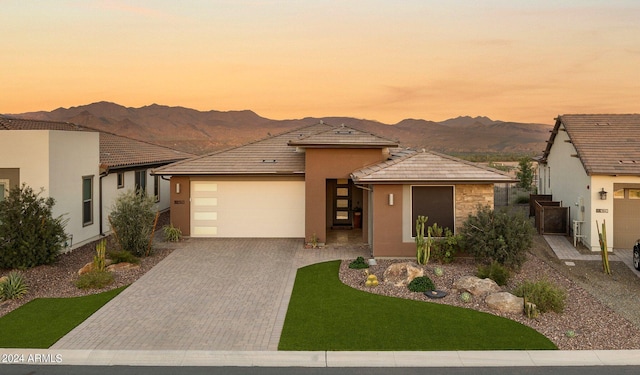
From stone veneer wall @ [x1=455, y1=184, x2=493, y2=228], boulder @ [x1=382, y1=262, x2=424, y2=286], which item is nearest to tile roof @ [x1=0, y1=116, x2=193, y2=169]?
boulder @ [x1=382, y1=262, x2=424, y2=286]

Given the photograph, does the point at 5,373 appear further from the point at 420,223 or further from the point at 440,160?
the point at 440,160

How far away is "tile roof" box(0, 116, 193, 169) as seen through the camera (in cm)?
1895

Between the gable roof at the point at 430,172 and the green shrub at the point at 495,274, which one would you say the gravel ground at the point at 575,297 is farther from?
the gable roof at the point at 430,172

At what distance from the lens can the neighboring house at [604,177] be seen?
1527 cm

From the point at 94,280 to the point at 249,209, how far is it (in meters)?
7.60

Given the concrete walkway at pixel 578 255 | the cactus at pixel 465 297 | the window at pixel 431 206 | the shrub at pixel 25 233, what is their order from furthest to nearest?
the window at pixel 431 206, the concrete walkway at pixel 578 255, the shrub at pixel 25 233, the cactus at pixel 465 297

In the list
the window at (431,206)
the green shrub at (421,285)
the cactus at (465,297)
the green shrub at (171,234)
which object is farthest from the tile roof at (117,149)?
the cactus at (465,297)

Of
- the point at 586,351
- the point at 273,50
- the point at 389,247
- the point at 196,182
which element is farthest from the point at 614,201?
the point at 273,50

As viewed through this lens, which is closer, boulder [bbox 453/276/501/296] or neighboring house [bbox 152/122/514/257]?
boulder [bbox 453/276/501/296]

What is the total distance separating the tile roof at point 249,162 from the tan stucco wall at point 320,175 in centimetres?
102

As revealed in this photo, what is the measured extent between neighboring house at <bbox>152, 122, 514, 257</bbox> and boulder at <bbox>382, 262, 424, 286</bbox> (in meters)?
2.67

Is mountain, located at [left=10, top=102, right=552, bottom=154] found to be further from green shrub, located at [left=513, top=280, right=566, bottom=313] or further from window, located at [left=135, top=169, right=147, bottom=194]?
green shrub, located at [left=513, top=280, right=566, bottom=313]

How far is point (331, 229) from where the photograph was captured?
67.4 feet

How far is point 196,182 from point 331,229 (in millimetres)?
6029
